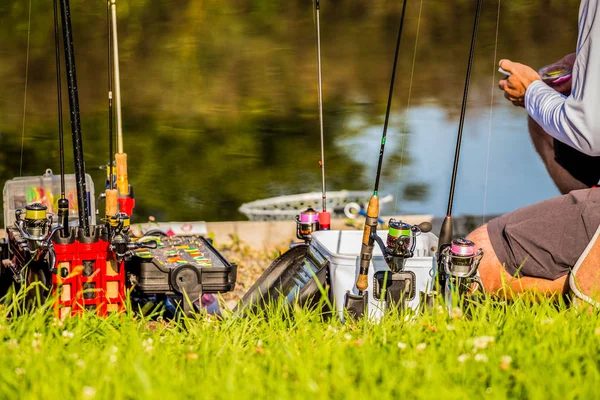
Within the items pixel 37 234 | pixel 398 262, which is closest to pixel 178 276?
pixel 37 234

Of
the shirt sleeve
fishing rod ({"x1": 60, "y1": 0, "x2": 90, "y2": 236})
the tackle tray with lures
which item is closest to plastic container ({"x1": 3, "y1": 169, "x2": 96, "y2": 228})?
the tackle tray with lures

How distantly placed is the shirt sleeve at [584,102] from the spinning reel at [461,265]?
383 millimetres

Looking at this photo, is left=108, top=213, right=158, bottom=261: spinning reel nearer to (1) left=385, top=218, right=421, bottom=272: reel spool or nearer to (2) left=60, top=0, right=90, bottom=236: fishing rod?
(2) left=60, top=0, right=90, bottom=236: fishing rod

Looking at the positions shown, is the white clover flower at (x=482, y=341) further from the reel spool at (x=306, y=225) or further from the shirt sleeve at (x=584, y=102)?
the reel spool at (x=306, y=225)

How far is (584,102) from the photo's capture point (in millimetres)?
2111

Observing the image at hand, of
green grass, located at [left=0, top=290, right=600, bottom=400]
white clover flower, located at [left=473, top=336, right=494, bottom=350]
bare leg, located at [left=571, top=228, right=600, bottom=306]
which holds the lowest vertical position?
green grass, located at [left=0, top=290, right=600, bottom=400]

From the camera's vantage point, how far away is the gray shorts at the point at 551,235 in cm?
223

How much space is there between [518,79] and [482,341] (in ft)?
3.20

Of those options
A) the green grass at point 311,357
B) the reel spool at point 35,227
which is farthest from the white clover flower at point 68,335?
the reel spool at point 35,227

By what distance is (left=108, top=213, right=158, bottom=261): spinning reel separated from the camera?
228 cm

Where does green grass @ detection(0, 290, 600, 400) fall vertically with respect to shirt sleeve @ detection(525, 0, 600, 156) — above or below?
below

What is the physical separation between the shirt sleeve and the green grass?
1.45ft

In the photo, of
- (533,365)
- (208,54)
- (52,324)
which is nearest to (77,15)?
(208,54)

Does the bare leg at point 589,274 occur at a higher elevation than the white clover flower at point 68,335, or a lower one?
higher
